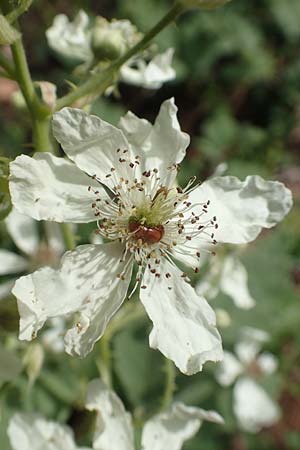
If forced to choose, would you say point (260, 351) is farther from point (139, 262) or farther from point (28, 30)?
point (28, 30)

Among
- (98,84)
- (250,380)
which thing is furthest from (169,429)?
(250,380)

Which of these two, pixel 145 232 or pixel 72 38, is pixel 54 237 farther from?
pixel 145 232

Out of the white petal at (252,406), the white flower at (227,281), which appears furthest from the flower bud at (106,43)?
the white petal at (252,406)

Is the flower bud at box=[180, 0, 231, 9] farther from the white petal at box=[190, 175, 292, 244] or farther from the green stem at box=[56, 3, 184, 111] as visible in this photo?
the white petal at box=[190, 175, 292, 244]

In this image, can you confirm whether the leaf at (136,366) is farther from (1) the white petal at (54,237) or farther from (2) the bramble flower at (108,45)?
(2) the bramble flower at (108,45)

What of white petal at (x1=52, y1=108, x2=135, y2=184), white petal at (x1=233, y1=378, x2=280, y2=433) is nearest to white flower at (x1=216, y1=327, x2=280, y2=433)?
white petal at (x1=233, y1=378, x2=280, y2=433)

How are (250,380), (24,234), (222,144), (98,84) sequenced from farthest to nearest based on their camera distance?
(222,144)
(250,380)
(24,234)
(98,84)

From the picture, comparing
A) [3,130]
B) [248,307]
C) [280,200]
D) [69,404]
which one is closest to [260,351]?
[248,307]
